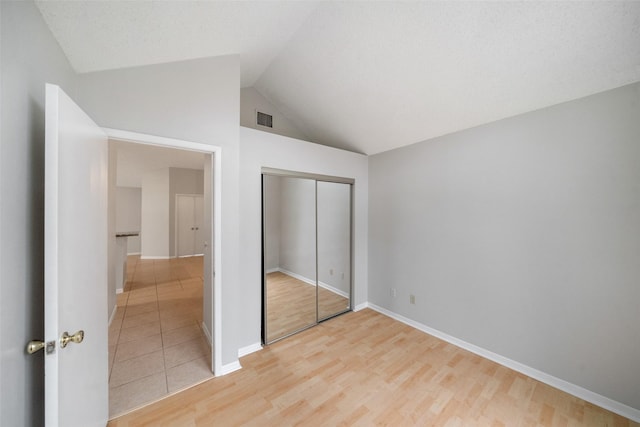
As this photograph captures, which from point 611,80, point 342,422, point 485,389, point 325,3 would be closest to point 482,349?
point 485,389

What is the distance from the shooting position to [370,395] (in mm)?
1858

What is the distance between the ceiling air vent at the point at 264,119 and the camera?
3.29 m

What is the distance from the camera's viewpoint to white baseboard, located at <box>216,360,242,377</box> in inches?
82.0

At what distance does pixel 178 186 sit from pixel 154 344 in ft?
18.0

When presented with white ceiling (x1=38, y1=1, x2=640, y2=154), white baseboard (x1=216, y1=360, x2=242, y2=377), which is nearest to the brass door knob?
white baseboard (x1=216, y1=360, x2=242, y2=377)

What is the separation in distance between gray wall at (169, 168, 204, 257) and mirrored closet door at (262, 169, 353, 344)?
562 centimetres

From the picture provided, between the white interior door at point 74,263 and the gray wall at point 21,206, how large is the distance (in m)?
0.11

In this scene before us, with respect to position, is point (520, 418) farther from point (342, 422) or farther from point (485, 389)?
point (342, 422)

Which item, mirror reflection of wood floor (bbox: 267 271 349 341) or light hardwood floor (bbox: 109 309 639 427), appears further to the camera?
mirror reflection of wood floor (bbox: 267 271 349 341)

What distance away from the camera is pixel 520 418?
167 centimetres

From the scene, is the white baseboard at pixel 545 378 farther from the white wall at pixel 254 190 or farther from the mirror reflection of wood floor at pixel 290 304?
the white wall at pixel 254 190

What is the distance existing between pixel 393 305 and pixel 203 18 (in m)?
3.56

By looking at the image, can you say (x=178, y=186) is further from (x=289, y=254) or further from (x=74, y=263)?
(x=74, y=263)

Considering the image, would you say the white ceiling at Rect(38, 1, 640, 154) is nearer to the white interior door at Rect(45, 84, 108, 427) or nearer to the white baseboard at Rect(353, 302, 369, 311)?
the white interior door at Rect(45, 84, 108, 427)
